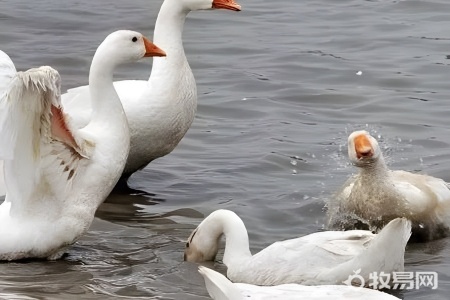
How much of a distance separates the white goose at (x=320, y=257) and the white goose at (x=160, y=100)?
189cm

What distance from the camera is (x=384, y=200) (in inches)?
348

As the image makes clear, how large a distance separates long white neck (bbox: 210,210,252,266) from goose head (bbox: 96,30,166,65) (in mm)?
1400

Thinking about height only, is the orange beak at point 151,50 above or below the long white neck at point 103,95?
above

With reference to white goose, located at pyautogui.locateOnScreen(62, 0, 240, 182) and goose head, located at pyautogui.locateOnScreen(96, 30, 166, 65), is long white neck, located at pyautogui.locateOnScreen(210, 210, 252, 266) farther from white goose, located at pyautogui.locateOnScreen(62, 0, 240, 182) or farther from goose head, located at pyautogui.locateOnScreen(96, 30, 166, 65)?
white goose, located at pyautogui.locateOnScreen(62, 0, 240, 182)

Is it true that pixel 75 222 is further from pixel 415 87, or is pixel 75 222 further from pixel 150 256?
pixel 415 87

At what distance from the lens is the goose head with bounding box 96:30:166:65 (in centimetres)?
895

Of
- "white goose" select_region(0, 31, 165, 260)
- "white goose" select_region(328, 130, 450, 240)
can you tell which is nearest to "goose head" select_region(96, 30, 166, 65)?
"white goose" select_region(0, 31, 165, 260)

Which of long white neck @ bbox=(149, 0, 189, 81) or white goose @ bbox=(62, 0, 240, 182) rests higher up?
long white neck @ bbox=(149, 0, 189, 81)

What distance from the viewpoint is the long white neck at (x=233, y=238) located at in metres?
8.12

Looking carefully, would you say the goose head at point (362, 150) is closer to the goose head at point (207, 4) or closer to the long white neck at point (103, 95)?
the long white neck at point (103, 95)

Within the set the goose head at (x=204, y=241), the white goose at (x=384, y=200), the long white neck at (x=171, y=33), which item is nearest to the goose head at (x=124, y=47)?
the long white neck at (x=171, y=33)

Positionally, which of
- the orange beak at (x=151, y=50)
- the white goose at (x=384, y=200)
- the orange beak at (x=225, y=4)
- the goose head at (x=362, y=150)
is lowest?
the white goose at (x=384, y=200)

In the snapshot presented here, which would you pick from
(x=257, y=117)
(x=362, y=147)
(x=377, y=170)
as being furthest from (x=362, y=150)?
(x=257, y=117)

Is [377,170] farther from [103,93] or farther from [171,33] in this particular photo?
[171,33]
